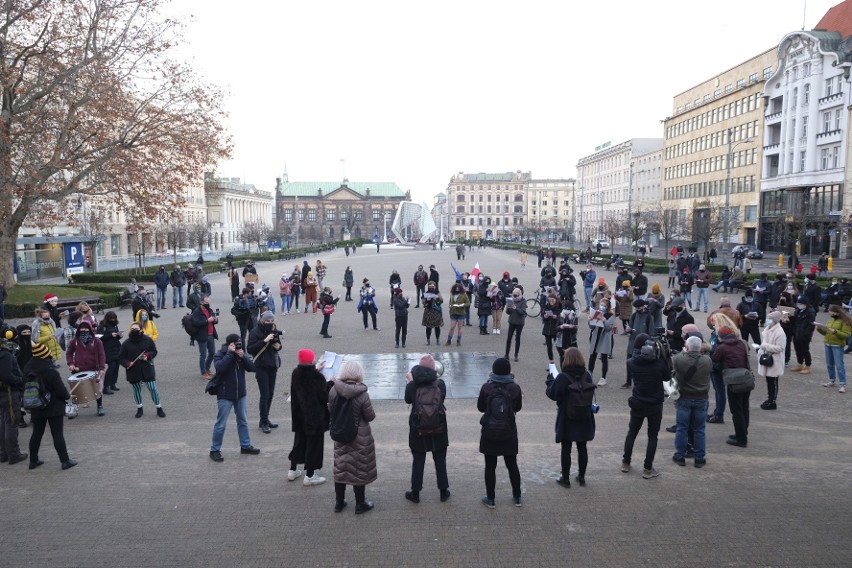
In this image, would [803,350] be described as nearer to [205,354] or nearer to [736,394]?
[736,394]

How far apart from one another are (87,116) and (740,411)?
2473 cm

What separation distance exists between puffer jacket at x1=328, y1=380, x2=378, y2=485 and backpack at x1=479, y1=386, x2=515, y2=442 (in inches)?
48.3

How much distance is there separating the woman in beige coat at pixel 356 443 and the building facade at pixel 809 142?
43715mm

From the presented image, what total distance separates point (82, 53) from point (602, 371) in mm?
22306

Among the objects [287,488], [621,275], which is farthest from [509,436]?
[621,275]

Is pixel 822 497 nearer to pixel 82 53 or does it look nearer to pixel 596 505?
pixel 596 505

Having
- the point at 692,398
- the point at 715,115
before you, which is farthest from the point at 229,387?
the point at 715,115

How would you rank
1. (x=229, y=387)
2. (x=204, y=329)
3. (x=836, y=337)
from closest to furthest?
(x=229, y=387)
(x=836, y=337)
(x=204, y=329)

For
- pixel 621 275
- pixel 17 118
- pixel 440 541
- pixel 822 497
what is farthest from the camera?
pixel 17 118

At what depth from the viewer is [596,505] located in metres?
6.80

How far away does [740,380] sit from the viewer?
846cm

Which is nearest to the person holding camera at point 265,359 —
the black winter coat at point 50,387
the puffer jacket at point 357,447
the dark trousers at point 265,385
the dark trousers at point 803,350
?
the dark trousers at point 265,385

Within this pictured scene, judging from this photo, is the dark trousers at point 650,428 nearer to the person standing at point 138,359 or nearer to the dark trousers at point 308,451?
the dark trousers at point 308,451

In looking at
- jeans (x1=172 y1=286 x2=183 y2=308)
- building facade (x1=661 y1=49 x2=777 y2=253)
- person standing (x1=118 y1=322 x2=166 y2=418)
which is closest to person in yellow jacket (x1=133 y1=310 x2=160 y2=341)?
person standing (x1=118 y1=322 x2=166 y2=418)
